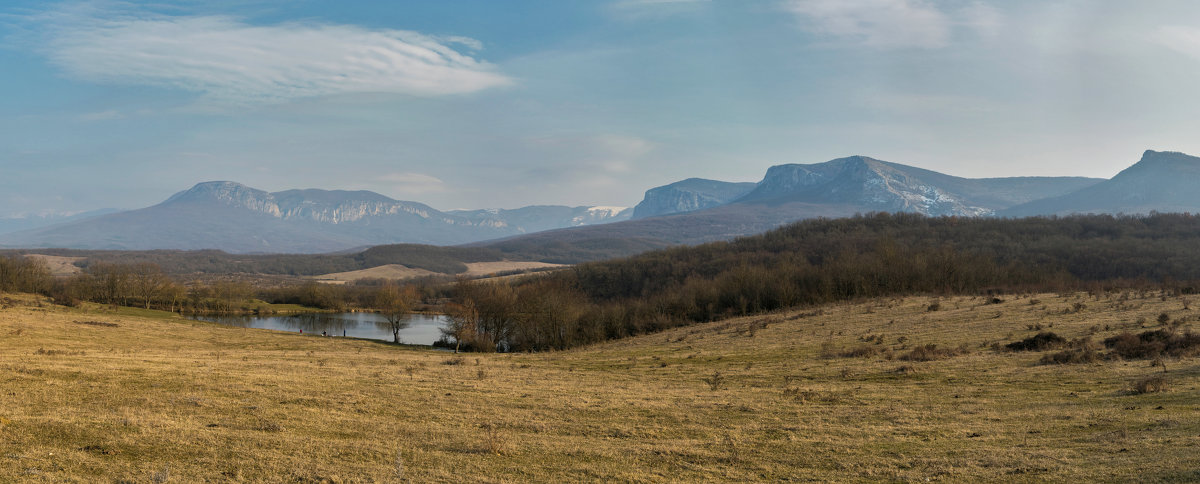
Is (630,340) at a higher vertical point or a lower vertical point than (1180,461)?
lower

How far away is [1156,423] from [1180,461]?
4518mm

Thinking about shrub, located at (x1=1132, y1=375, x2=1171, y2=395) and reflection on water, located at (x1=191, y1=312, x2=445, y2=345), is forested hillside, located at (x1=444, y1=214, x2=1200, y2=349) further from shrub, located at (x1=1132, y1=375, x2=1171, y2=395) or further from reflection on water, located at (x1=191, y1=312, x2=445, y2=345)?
shrub, located at (x1=1132, y1=375, x2=1171, y2=395)

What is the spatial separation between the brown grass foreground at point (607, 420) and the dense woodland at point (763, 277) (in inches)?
1501

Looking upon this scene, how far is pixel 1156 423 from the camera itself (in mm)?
15609

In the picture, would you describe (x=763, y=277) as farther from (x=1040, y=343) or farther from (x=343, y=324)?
(x=343, y=324)

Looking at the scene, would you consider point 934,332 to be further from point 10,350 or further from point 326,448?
point 10,350

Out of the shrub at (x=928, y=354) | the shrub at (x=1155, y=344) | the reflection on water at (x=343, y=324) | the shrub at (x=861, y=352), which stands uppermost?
the shrub at (x=1155, y=344)

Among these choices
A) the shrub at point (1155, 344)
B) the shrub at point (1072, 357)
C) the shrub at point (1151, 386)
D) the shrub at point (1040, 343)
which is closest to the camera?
the shrub at point (1151, 386)

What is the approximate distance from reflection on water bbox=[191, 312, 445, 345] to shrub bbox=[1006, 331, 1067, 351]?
80.8m

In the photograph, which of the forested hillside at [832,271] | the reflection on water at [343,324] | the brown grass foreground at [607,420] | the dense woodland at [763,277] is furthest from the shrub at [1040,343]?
the reflection on water at [343,324]

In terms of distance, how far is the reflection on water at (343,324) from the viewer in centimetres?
10794

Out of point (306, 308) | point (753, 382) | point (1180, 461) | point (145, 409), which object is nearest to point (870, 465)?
point (1180, 461)

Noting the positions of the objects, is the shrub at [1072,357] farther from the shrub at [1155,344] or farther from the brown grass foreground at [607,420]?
the shrub at [1155,344]

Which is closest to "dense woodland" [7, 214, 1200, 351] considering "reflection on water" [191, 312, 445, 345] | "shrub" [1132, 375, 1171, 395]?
"reflection on water" [191, 312, 445, 345]
